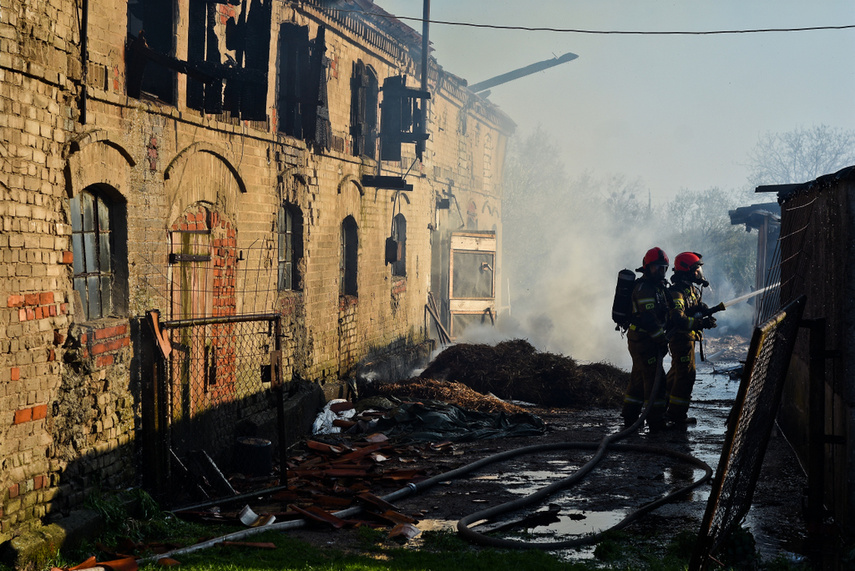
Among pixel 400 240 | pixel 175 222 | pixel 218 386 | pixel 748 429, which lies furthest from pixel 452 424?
pixel 400 240

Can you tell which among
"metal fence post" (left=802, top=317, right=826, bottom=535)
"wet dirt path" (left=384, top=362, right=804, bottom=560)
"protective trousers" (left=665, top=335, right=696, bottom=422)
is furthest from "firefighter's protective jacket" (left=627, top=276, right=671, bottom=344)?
"metal fence post" (left=802, top=317, right=826, bottom=535)

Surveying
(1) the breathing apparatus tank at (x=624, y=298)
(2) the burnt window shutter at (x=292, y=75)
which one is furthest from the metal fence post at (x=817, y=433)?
(2) the burnt window shutter at (x=292, y=75)

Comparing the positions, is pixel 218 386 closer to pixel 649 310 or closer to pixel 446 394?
pixel 446 394

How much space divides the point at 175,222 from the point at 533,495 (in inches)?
173

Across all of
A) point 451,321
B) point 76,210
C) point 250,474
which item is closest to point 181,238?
point 76,210

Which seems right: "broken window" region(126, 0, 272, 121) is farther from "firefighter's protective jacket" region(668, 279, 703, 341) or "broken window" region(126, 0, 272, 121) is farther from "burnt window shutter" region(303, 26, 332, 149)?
"firefighter's protective jacket" region(668, 279, 703, 341)

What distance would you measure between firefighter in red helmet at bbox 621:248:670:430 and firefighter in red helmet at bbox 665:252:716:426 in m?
0.14

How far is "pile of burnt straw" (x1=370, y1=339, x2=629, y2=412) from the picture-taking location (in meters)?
12.3

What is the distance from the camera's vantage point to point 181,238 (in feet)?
25.8

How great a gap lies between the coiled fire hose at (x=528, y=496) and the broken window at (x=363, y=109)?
715 centimetres

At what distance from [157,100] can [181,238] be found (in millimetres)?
1380

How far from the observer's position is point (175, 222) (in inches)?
305

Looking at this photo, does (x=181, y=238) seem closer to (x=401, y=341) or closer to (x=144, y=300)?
(x=144, y=300)

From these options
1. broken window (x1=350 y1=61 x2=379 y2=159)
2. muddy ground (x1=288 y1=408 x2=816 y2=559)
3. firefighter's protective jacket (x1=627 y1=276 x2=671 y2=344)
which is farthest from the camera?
broken window (x1=350 y1=61 x2=379 y2=159)
